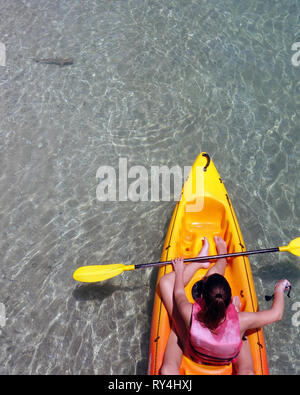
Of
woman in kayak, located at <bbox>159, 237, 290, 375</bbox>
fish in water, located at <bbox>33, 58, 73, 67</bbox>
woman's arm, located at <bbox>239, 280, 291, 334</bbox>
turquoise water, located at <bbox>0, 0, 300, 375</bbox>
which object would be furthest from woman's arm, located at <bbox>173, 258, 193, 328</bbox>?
fish in water, located at <bbox>33, 58, 73, 67</bbox>

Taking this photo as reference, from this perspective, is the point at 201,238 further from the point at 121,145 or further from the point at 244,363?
the point at 121,145

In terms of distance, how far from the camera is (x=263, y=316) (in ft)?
11.4

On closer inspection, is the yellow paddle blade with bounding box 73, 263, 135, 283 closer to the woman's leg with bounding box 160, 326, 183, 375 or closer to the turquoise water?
the turquoise water

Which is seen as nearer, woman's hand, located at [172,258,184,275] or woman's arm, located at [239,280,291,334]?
woman's arm, located at [239,280,291,334]

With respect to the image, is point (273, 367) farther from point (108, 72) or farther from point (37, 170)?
point (108, 72)

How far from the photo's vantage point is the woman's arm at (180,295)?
10.3 ft

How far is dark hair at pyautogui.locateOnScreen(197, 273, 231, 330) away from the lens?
276cm

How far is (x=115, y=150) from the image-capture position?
6.09 metres

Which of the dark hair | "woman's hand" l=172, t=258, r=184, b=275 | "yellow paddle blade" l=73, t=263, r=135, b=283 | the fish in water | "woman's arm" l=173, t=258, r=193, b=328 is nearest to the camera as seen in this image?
the dark hair

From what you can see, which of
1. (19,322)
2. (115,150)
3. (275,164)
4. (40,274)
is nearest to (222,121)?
(275,164)

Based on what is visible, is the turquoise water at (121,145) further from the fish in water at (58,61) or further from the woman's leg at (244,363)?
the woman's leg at (244,363)

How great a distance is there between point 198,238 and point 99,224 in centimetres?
150

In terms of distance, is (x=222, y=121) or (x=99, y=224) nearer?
(x=99, y=224)

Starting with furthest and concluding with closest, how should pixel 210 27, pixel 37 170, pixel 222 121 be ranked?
pixel 210 27, pixel 222 121, pixel 37 170
